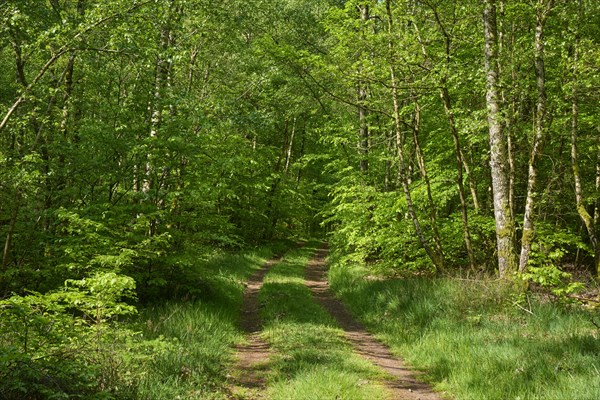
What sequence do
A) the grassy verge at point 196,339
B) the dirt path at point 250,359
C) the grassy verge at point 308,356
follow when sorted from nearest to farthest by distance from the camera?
1. the grassy verge at point 196,339
2. the grassy verge at point 308,356
3. the dirt path at point 250,359

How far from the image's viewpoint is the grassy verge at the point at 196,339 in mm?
5328

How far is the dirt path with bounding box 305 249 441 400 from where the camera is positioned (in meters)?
5.87

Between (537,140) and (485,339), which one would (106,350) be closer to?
(485,339)

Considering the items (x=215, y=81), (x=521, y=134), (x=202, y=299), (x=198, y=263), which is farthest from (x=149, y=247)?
(x=215, y=81)

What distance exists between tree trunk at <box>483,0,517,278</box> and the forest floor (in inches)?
133

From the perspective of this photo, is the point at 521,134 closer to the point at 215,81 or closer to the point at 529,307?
the point at 529,307

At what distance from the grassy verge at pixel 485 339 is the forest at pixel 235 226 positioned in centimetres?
4

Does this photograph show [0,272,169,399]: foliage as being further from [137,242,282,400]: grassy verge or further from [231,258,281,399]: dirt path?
[231,258,281,399]: dirt path

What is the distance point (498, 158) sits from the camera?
29.7 feet

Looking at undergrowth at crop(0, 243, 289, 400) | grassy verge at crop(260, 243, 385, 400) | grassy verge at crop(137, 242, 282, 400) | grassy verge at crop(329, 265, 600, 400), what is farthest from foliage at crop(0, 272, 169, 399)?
grassy verge at crop(329, 265, 600, 400)

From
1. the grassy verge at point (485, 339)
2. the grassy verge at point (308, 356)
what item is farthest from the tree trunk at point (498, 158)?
the grassy verge at point (308, 356)

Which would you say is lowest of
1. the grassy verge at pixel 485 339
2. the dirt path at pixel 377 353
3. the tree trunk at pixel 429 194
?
the dirt path at pixel 377 353

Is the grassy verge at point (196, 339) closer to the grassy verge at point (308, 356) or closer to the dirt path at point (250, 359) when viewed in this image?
the dirt path at point (250, 359)

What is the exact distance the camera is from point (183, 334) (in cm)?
725
